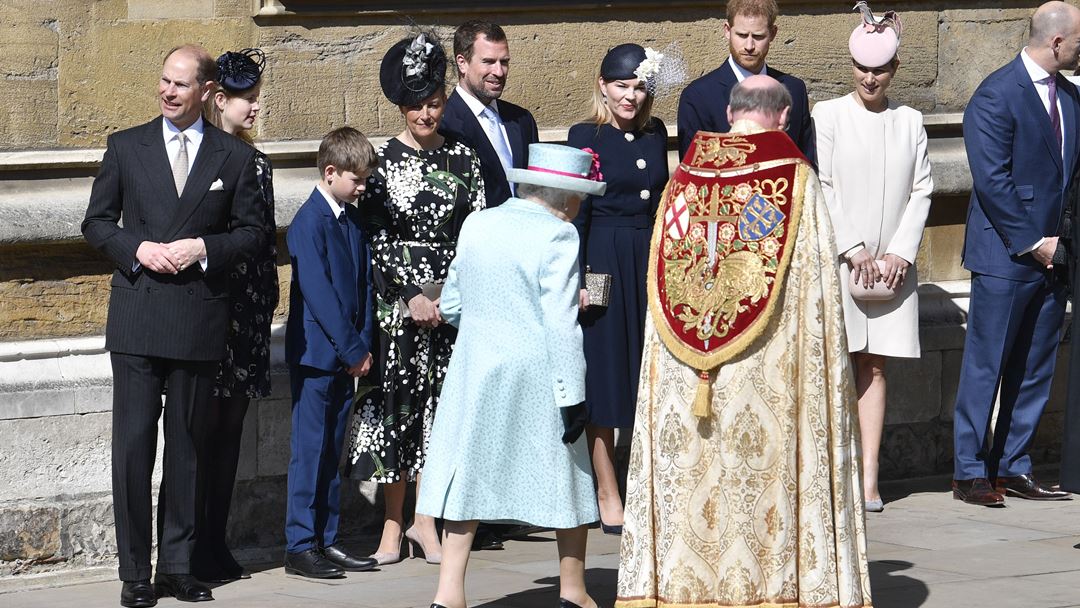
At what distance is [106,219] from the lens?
6.94 meters

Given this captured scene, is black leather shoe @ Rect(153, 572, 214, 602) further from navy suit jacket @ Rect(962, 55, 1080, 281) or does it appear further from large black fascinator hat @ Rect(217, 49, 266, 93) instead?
navy suit jacket @ Rect(962, 55, 1080, 281)

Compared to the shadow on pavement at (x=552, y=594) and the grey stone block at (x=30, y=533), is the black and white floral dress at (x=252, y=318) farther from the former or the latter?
the shadow on pavement at (x=552, y=594)

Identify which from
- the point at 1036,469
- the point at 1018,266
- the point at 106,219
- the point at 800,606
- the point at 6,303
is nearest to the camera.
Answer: the point at 800,606

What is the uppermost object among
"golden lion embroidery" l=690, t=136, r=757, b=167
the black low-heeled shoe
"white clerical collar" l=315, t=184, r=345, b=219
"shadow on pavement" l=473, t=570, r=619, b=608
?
"golden lion embroidery" l=690, t=136, r=757, b=167

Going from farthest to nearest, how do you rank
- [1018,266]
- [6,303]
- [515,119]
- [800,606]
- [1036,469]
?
[1036,469] < [1018,266] < [515,119] < [6,303] < [800,606]

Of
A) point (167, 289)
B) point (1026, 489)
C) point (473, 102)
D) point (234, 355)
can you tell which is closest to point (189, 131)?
point (167, 289)

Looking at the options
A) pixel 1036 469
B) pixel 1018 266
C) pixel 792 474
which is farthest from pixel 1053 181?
pixel 792 474

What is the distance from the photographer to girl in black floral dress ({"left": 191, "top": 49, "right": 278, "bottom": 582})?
7.30 metres

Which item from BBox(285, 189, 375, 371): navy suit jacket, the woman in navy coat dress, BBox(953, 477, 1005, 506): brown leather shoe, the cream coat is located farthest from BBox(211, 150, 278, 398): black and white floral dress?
BBox(953, 477, 1005, 506): brown leather shoe

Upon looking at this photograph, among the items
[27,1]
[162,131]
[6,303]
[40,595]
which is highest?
[27,1]

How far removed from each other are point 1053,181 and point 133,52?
4170 mm

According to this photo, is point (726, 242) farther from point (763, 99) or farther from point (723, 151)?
point (763, 99)

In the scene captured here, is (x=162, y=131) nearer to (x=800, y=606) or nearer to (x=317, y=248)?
(x=317, y=248)

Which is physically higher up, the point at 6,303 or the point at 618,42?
the point at 618,42
